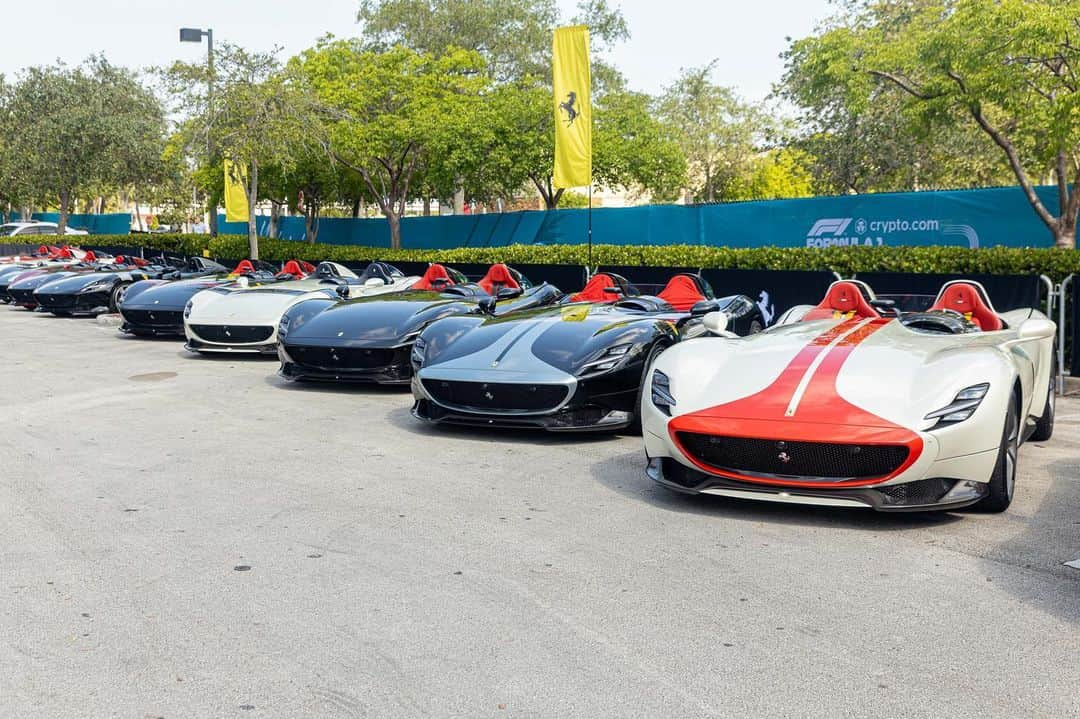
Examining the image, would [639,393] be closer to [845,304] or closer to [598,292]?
[845,304]

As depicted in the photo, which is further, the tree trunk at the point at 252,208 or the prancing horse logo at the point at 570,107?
the tree trunk at the point at 252,208

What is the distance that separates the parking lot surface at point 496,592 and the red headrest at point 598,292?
3.24 metres

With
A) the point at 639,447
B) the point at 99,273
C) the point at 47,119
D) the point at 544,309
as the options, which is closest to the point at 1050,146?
the point at 544,309

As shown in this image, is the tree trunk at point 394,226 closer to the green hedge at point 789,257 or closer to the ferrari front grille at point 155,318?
the green hedge at point 789,257

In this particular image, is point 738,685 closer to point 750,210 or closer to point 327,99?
point 750,210

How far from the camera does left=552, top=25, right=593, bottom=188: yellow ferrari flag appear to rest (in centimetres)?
1753

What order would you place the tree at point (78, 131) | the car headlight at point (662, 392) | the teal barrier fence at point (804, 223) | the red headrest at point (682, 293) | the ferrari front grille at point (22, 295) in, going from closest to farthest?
the car headlight at point (662, 392), the red headrest at point (682, 293), the teal barrier fence at point (804, 223), the ferrari front grille at point (22, 295), the tree at point (78, 131)

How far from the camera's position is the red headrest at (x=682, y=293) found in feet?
32.7

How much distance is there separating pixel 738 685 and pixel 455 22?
157 feet

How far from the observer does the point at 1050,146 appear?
15781 mm

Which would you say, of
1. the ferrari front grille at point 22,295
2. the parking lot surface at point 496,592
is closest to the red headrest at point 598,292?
the parking lot surface at point 496,592

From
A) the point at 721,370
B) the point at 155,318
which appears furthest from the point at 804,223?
the point at 721,370

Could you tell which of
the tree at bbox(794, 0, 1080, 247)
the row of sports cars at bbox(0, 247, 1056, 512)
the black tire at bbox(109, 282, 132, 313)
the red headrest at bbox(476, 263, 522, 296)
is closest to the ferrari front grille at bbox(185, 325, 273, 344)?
the row of sports cars at bbox(0, 247, 1056, 512)

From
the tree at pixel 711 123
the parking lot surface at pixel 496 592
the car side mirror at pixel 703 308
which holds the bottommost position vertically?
the parking lot surface at pixel 496 592
